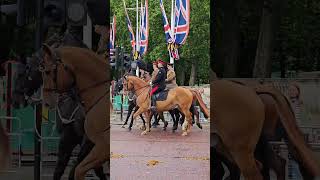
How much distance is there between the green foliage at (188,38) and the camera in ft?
15.5

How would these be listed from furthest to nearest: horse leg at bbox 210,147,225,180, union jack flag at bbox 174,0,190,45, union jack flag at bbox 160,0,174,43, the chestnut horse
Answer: union jack flag at bbox 160,0,174,43 → union jack flag at bbox 174,0,190,45 → horse leg at bbox 210,147,225,180 → the chestnut horse

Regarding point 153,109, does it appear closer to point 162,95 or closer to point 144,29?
point 162,95

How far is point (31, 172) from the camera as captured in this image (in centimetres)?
458

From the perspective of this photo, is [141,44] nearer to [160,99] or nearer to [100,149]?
[160,99]

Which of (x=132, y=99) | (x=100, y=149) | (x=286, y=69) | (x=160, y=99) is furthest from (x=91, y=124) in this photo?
(x=132, y=99)

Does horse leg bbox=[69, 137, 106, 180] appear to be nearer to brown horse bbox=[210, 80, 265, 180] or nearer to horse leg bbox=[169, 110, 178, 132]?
brown horse bbox=[210, 80, 265, 180]

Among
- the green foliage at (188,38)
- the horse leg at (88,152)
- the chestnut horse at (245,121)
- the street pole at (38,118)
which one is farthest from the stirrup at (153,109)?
the chestnut horse at (245,121)

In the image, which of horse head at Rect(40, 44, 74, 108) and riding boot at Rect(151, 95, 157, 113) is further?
riding boot at Rect(151, 95, 157, 113)

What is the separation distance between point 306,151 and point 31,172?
2.55m

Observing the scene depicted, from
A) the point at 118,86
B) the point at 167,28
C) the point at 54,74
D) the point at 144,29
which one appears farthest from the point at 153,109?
the point at 54,74

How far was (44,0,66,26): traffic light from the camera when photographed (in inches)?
175

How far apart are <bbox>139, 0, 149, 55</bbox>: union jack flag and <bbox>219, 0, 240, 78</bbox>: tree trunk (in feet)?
6.24

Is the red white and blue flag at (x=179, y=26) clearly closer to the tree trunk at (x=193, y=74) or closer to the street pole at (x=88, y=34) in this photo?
the tree trunk at (x=193, y=74)

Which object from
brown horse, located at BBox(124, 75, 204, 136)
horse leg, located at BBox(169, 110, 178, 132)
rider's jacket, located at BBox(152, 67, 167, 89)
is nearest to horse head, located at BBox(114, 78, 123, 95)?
brown horse, located at BBox(124, 75, 204, 136)
